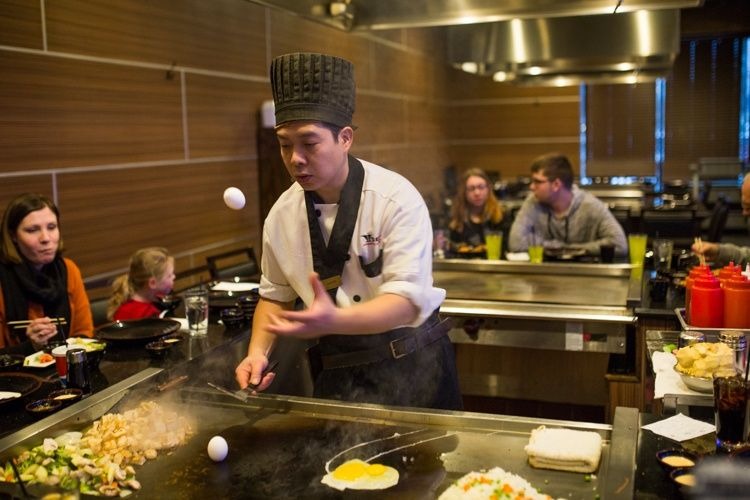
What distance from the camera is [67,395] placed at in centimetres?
212

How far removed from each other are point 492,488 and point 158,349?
1323mm

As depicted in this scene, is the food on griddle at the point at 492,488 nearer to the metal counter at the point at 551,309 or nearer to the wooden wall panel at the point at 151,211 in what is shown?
the metal counter at the point at 551,309

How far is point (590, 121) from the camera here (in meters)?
10.1

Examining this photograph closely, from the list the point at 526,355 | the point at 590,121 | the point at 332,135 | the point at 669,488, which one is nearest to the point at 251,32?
the point at 526,355

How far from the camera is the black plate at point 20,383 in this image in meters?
2.19

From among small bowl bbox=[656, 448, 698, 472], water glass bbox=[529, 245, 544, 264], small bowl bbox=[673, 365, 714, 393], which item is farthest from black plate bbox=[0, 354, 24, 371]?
water glass bbox=[529, 245, 544, 264]

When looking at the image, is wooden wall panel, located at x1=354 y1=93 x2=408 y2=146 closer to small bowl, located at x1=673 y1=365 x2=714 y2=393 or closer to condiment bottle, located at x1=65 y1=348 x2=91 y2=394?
condiment bottle, located at x1=65 y1=348 x2=91 y2=394

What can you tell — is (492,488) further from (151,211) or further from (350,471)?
(151,211)

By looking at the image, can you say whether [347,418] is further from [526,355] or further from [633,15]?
[633,15]

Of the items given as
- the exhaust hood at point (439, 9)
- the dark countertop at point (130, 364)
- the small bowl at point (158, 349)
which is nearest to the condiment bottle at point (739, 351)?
the exhaust hood at point (439, 9)

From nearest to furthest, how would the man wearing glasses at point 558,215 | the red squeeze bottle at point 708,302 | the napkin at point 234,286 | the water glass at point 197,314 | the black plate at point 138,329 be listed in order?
the red squeeze bottle at point 708,302 < the black plate at point 138,329 < the water glass at point 197,314 < the napkin at point 234,286 < the man wearing glasses at point 558,215

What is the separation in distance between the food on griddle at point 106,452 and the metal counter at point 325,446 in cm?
3

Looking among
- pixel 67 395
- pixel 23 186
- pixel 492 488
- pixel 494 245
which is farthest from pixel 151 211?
pixel 492 488

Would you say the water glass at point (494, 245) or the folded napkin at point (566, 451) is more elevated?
the water glass at point (494, 245)
